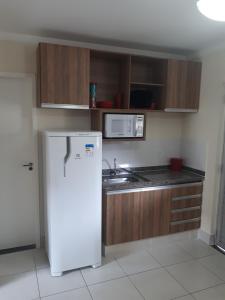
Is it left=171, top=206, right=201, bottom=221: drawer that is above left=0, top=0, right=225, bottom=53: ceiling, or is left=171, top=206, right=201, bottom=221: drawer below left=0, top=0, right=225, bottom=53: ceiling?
below

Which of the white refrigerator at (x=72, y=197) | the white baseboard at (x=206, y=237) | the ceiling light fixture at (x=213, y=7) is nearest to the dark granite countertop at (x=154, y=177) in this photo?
the white refrigerator at (x=72, y=197)

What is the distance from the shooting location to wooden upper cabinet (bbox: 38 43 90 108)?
2.43m

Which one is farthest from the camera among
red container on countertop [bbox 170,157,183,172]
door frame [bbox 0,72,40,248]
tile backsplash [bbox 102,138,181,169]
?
red container on countertop [bbox 170,157,183,172]

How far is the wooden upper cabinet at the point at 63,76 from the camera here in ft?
7.98

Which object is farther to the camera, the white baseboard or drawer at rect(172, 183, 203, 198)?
the white baseboard

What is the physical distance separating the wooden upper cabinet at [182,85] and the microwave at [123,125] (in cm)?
43

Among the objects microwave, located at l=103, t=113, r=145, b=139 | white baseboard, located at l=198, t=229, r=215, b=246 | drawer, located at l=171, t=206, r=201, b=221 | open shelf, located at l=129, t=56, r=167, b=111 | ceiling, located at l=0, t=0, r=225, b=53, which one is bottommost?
white baseboard, located at l=198, t=229, r=215, b=246

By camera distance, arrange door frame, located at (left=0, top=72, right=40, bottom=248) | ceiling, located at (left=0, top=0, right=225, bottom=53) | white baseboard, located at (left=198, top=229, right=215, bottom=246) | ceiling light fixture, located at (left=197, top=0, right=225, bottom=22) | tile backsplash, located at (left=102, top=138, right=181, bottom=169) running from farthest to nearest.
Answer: tile backsplash, located at (left=102, top=138, right=181, bottom=169)
white baseboard, located at (left=198, top=229, right=215, bottom=246)
door frame, located at (left=0, top=72, right=40, bottom=248)
ceiling, located at (left=0, top=0, right=225, bottom=53)
ceiling light fixture, located at (left=197, top=0, right=225, bottom=22)

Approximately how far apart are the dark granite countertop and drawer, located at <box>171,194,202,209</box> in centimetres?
20

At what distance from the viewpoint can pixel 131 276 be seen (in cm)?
245

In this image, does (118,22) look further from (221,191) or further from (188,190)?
(221,191)

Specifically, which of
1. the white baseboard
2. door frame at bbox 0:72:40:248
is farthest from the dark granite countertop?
door frame at bbox 0:72:40:248

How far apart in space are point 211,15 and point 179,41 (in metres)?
1.30

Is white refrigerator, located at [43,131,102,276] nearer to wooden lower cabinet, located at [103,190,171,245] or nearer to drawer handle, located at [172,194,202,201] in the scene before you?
wooden lower cabinet, located at [103,190,171,245]
